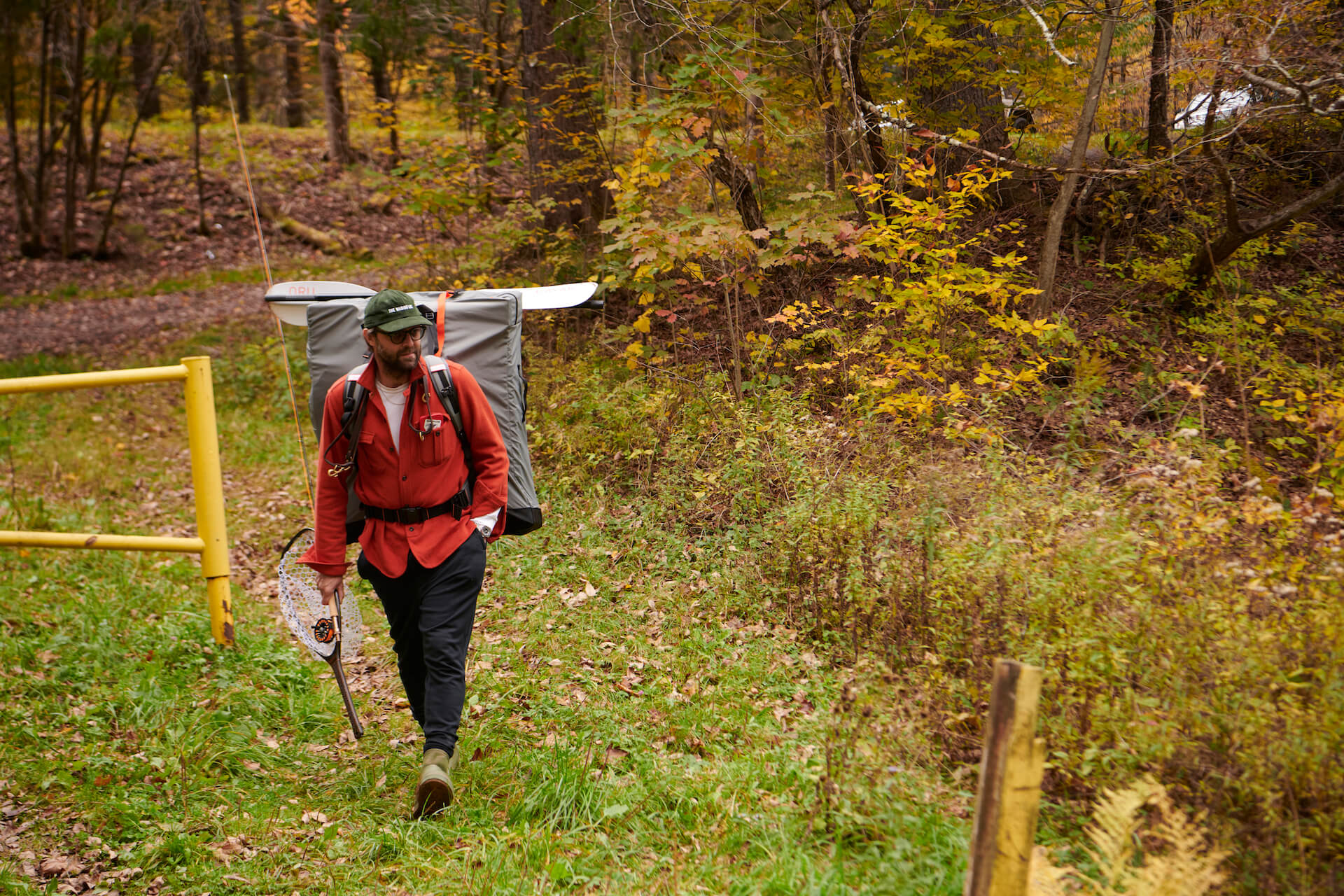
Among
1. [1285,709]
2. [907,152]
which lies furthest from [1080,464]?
[907,152]

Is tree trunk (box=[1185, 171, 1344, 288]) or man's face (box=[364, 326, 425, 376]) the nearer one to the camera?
man's face (box=[364, 326, 425, 376])

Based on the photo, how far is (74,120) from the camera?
18672mm

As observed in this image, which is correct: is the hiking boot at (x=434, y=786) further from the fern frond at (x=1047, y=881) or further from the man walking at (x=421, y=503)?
the fern frond at (x=1047, y=881)

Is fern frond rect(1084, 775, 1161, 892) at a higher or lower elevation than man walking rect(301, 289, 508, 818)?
lower

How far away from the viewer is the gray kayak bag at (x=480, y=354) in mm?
4395

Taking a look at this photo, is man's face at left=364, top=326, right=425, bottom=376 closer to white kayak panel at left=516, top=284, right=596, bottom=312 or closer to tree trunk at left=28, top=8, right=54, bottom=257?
white kayak panel at left=516, top=284, right=596, bottom=312

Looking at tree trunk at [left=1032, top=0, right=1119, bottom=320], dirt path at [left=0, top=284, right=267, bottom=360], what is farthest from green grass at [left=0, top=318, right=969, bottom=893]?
dirt path at [left=0, top=284, right=267, bottom=360]

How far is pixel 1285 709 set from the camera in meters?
3.12

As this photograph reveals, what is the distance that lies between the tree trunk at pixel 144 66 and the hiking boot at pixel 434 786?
754 inches

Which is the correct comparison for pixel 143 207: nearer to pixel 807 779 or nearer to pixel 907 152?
pixel 907 152

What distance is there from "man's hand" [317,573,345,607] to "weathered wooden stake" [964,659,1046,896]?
3069 millimetres

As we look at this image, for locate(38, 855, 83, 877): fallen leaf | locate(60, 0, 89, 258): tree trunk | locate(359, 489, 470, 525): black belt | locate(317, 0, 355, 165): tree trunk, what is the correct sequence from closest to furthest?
locate(38, 855, 83, 877): fallen leaf
locate(359, 489, 470, 525): black belt
locate(60, 0, 89, 258): tree trunk
locate(317, 0, 355, 165): tree trunk

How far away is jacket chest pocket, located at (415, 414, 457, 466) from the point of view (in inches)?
156

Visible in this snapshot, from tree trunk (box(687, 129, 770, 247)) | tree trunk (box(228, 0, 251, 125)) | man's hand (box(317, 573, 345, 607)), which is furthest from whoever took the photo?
tree trunk (box(228, 0, 251, 125))
